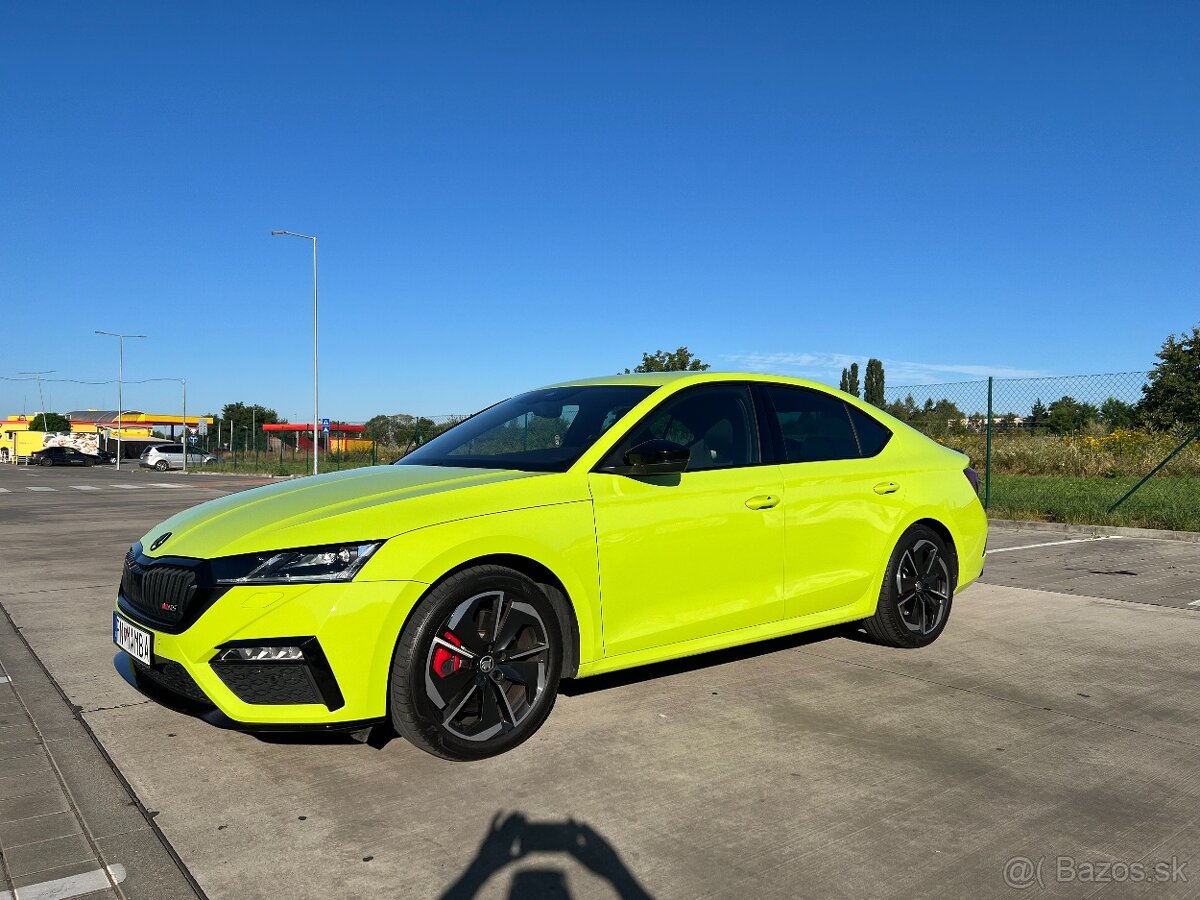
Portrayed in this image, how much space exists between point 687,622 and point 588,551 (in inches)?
26.7

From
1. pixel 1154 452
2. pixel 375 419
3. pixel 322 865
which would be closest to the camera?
pixel 322 865

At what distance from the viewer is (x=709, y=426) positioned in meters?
4.67

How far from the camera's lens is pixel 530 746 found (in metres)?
3.83

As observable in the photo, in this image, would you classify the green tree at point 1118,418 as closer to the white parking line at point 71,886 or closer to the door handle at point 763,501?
the door handle at point 763,501

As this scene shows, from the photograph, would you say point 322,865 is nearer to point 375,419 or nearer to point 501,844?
point 501,844

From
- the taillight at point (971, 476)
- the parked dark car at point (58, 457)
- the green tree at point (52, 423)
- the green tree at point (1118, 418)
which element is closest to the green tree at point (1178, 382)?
the green tree at point (1118, 418)

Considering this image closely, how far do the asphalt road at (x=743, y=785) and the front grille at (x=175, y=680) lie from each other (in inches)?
13.0

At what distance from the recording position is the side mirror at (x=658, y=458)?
13.2ft

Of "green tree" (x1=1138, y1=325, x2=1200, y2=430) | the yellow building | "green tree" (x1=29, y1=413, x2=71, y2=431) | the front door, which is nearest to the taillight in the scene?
the front door

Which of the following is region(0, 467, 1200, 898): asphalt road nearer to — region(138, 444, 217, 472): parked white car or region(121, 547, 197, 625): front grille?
region(121, 547, 197, 625): front grille

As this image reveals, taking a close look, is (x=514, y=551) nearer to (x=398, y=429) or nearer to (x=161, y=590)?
(x=161, y=590)

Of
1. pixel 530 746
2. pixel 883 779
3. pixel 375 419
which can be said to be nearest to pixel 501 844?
pixel 530 746

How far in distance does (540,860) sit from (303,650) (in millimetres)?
1096

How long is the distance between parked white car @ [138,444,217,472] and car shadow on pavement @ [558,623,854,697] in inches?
1997
